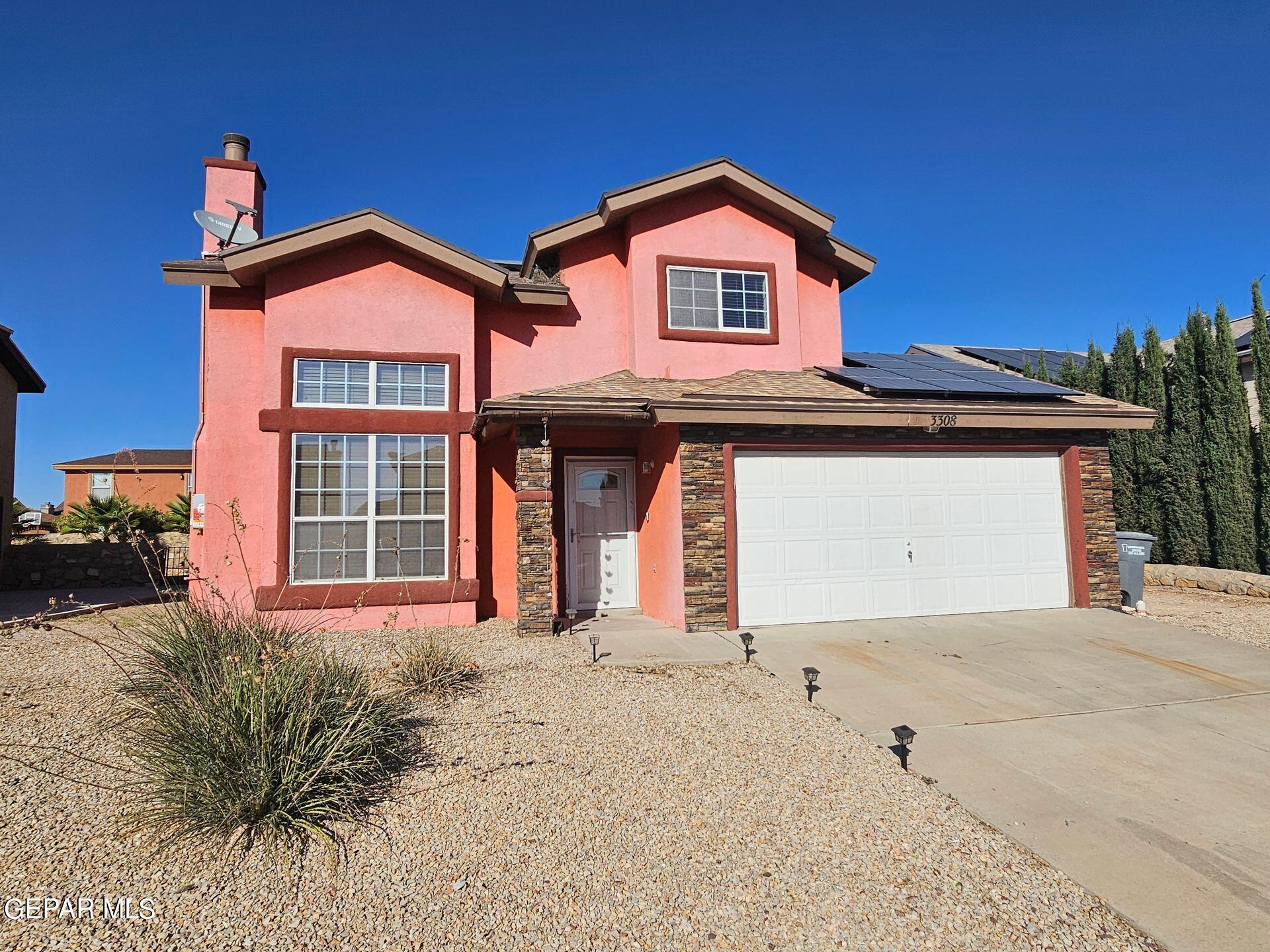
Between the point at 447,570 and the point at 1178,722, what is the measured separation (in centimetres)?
835

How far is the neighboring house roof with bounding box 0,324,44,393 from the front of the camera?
15648 mm

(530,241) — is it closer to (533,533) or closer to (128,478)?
(533,533)

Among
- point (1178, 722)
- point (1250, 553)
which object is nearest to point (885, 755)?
point (1178, 722)

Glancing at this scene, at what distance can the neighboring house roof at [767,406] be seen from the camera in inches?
345

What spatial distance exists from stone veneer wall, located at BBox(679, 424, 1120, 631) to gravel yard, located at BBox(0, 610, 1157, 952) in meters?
3.55

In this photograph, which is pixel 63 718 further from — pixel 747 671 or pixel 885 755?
pixel 885 755

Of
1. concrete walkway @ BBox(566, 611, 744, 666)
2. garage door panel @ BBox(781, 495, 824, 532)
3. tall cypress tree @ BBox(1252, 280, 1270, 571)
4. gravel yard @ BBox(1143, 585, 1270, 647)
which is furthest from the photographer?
tall cypress tree @ BBox(1252, 280, 1270, 571)

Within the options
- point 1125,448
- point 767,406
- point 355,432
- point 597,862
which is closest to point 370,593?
point 355,432

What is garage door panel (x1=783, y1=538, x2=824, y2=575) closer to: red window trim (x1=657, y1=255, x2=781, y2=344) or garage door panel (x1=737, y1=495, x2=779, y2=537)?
garage door panel (x1=737, y1=495, x2=779, y2=537)

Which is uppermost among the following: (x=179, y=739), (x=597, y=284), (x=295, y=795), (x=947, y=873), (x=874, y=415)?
(x=597, y=284)

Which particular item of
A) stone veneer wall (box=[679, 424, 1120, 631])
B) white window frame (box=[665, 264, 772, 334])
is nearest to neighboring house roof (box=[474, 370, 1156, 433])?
stone veneer wall (box=[679, 424, 1120, 631])

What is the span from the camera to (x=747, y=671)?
6953 millimetres

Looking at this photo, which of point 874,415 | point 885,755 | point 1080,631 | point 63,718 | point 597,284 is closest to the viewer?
point 885,755

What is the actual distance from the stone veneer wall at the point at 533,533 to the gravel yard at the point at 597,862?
3.53 meters
